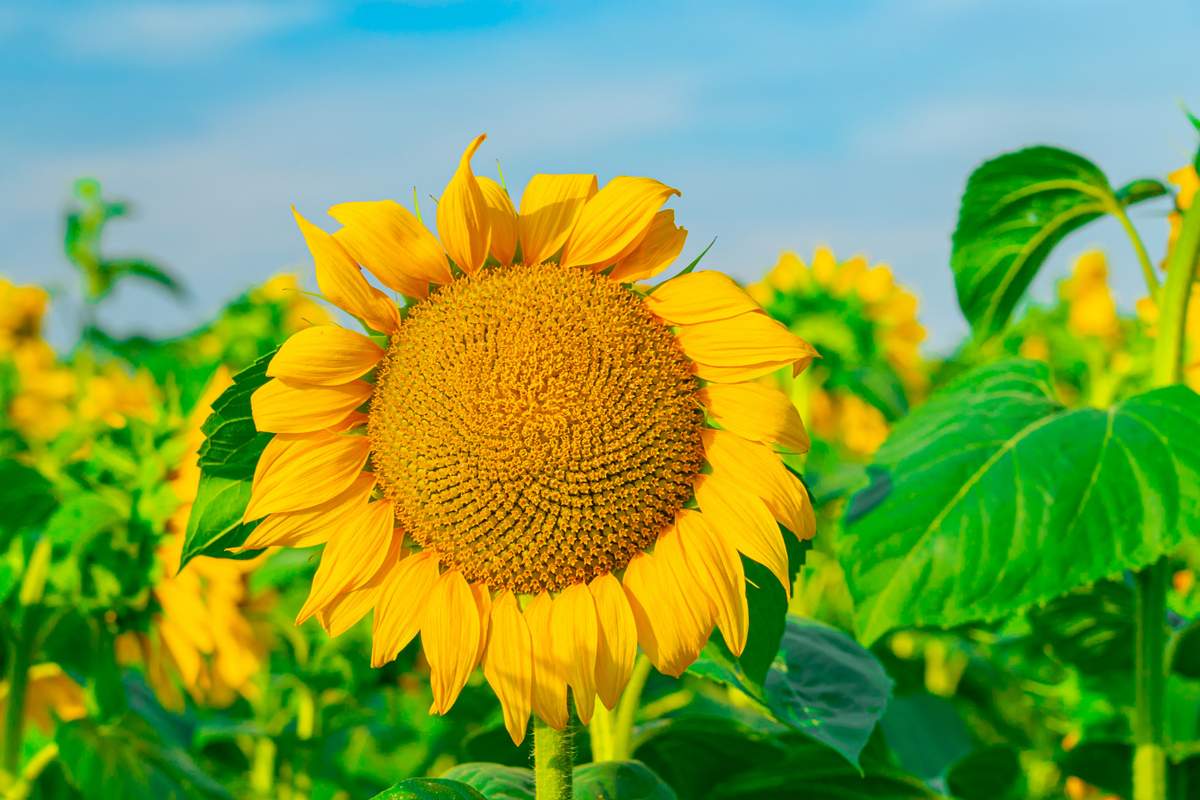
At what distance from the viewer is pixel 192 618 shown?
159 cm

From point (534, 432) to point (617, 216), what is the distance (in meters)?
0.18

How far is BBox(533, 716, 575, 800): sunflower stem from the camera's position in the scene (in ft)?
3.12

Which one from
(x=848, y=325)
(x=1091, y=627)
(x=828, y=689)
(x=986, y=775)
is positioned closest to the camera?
(x=828, y=689)

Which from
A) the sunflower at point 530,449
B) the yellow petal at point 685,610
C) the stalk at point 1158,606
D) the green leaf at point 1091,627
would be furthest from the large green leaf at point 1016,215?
the yellow petal at point 685,610

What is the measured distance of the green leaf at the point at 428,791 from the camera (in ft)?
2.89

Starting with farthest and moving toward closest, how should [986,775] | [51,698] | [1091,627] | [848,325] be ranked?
1. [848,325]
2. [51,698]
3. [986,775]
4. [1091,627]

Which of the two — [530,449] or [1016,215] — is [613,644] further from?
[1016,215]

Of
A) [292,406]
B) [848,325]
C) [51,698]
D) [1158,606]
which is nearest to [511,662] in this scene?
[292,406]

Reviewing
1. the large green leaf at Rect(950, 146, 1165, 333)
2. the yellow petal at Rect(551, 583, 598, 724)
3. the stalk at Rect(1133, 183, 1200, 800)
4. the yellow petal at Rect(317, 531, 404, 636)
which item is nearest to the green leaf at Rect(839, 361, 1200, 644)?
the stalk at Rect(1133, 183, 1200, 800)

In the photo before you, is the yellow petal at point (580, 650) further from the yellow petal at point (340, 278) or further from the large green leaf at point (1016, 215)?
the large green leaf at point (1016, 215)

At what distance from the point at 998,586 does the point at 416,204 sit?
63 centimetres

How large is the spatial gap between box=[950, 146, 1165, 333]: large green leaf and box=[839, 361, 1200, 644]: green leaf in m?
0.26

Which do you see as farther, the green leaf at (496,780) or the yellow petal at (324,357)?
the green leaf at (496,780)

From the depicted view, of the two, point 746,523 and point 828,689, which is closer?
point 746,523
